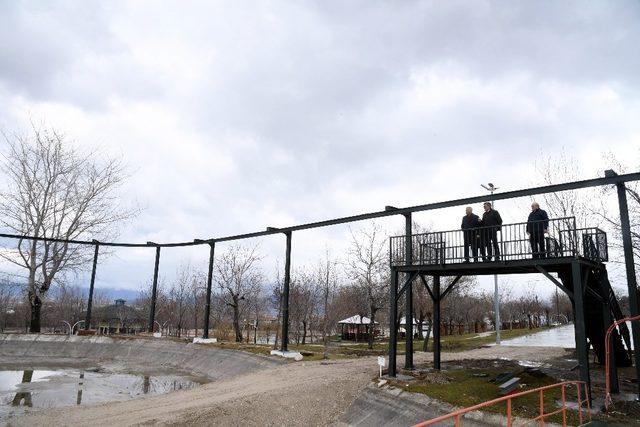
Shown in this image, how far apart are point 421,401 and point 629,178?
26.7 ft

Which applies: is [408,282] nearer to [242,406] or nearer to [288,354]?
[242,406]

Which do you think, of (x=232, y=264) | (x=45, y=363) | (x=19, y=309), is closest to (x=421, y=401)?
(x=45, y=363)

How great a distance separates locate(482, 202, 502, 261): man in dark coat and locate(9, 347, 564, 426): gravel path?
18.6ft

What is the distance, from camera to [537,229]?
12492 millimetres

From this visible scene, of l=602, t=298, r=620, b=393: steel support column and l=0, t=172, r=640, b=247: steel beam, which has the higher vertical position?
l=0, t=172, r=640, b=247: steel beam

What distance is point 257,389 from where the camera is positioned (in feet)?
47.2

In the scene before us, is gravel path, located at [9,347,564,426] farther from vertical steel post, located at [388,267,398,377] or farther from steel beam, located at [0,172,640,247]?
steel beam, located at [0,172,640,247]

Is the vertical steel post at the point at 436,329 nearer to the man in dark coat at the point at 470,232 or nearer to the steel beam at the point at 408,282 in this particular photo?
the steel beam at the point at 408,282

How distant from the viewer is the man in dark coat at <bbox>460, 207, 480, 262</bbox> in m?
13.5

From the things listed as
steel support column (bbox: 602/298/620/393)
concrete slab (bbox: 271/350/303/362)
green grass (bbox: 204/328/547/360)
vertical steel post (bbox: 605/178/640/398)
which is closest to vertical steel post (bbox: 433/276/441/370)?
steel support column (bbox: 602/298/620/393)

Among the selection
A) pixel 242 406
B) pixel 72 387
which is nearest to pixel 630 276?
pixel 242 406

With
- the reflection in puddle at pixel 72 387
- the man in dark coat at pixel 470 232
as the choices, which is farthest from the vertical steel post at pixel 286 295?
the man in dark coat at pixel 470 232

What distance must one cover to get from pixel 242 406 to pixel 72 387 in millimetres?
9555

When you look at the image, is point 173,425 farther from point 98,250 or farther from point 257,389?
point 98,250
